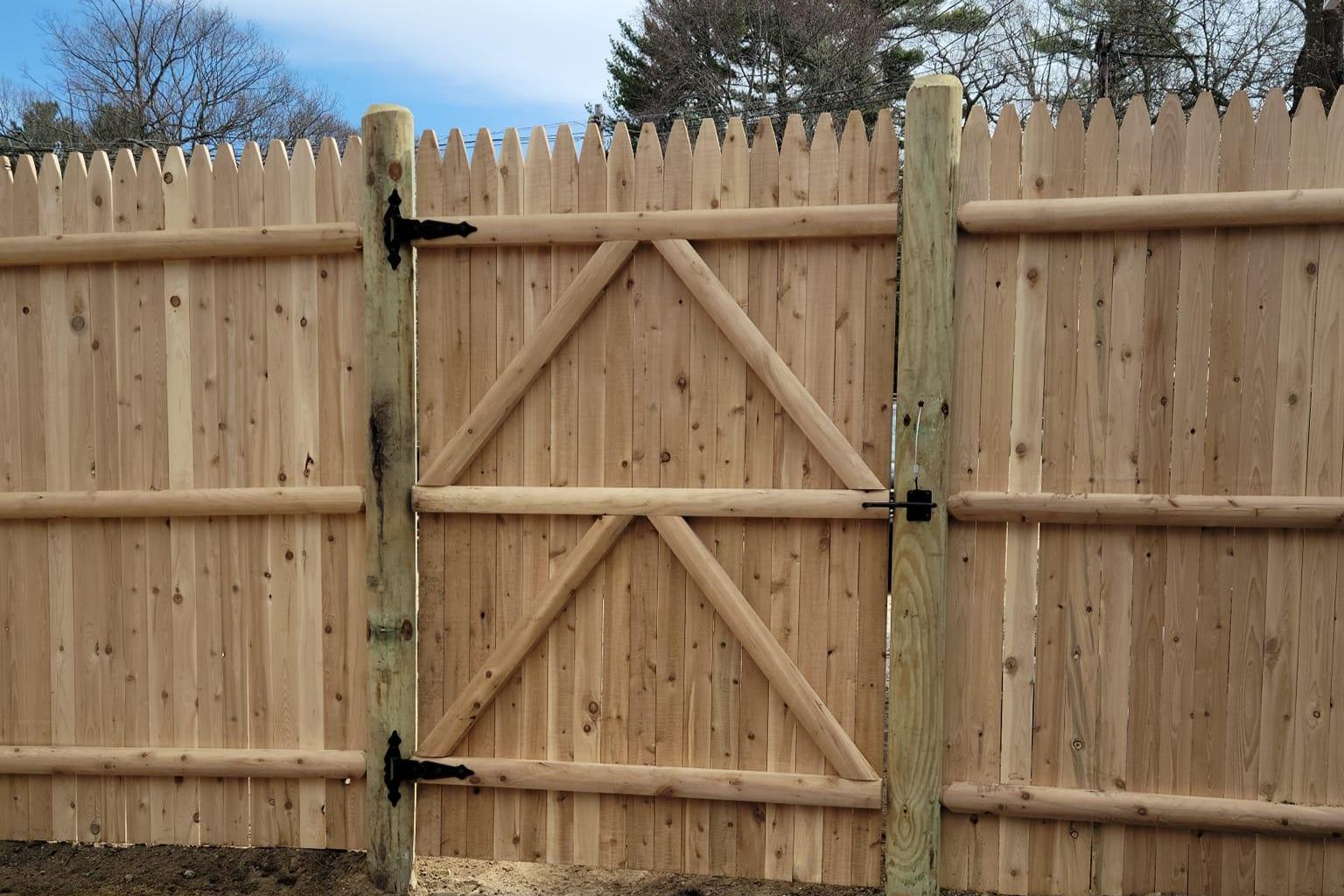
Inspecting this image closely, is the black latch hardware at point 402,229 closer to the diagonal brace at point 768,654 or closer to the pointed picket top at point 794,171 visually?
the pointed picket top at point 794,171

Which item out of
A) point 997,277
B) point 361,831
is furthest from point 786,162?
point 361,831

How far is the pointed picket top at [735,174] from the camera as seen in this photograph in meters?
3.18

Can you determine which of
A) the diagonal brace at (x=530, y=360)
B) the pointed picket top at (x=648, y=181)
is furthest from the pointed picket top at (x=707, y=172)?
the diagonal brace at (x=530, y=360)

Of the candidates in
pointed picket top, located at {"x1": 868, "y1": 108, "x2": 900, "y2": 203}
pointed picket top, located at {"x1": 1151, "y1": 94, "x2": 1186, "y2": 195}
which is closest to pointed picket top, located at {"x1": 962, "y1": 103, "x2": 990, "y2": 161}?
pointed picket top, located at {"x1": 868, "y1": 108, "x2": 900, "y2": 203}

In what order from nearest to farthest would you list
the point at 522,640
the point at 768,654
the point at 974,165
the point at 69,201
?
the point at 974,165 < the point at 768,654 < the point at 522,640 < the point at 69,201

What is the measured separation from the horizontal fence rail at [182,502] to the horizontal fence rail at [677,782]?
3.39 ft

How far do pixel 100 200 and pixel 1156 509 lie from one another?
3.82m

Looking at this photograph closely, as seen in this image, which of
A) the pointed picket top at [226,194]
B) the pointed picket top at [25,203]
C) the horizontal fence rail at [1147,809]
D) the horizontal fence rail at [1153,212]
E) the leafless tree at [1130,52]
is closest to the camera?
the horizontal fence rail at [1153,212]

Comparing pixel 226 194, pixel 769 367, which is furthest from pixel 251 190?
pixel 769 367

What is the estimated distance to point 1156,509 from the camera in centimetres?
307

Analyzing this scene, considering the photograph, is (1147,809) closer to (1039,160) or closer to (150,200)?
(1039,160)

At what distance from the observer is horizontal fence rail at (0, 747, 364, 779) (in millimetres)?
3459

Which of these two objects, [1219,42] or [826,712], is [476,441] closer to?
[826,712]

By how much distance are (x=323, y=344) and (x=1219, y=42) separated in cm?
1379
